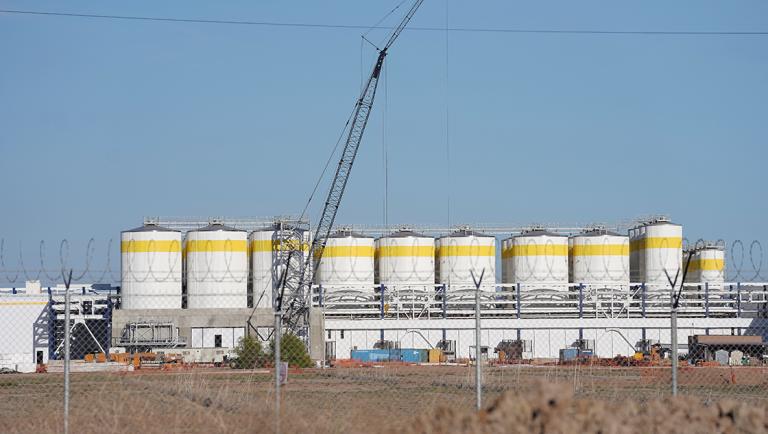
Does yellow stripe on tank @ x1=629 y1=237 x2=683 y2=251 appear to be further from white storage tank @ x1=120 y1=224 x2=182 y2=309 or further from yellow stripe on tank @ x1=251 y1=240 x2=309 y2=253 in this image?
white storage tank @ x1=120 y1=224 x2=182 y2=309

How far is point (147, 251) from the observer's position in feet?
262

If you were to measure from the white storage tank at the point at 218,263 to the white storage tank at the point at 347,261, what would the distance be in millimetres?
7085

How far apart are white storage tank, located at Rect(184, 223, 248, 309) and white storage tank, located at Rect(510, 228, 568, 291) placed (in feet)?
72.8

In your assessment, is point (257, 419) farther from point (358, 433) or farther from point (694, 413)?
point (694, 413)

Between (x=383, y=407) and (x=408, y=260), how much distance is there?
5962cm

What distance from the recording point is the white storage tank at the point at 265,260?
81.8 meters

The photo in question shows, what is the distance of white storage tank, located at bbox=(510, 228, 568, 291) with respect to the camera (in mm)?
85812

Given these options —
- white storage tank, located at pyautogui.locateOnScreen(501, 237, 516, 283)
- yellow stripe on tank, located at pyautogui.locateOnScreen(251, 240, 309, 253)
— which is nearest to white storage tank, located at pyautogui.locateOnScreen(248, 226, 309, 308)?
yellow stripe on tank, located at pyautogui.locateOnScreen(251, 240, 309, 253)

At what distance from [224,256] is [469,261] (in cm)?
1971

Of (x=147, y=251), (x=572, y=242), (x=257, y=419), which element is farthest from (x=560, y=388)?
(x=572, y=242)

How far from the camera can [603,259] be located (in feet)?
285

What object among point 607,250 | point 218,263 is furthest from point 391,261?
point 607,250

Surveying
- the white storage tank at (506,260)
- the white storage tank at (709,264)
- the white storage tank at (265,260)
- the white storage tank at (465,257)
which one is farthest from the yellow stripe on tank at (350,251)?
the white storage tank at (709,264)

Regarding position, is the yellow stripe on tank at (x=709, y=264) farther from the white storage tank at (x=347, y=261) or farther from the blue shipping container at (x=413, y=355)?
the blue shipping container at (x=413, y=355)
